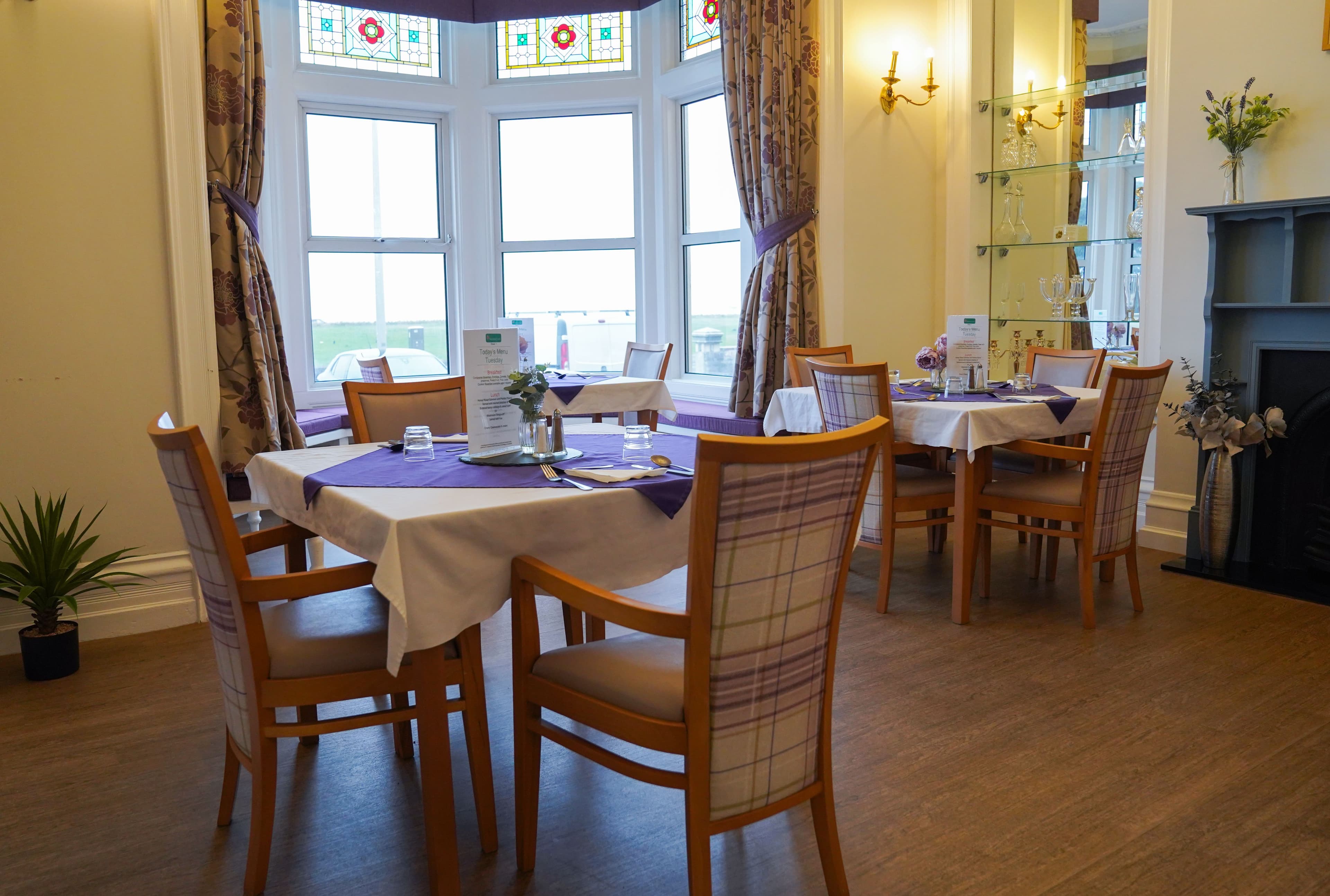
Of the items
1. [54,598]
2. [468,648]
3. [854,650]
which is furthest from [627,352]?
[468,648]

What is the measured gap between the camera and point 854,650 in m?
3.31

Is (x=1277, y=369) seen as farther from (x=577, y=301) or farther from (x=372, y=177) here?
(x=372, y=177)

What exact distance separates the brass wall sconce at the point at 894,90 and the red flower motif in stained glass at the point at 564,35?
2071 mm

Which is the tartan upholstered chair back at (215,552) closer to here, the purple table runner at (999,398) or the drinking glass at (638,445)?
the drinking glass at (638,445)

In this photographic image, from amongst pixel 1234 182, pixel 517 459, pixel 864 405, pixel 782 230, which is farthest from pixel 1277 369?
pixel 517 459

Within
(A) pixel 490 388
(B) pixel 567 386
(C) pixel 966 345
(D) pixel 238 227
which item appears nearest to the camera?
(A) pixel 490 388

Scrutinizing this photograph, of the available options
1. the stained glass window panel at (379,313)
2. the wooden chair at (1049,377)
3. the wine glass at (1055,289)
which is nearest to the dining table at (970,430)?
the wooden chair at (1049,377)

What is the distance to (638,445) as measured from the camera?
2.47m

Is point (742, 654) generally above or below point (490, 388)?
below

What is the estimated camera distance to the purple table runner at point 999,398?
3773mm

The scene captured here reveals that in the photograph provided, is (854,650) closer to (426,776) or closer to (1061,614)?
(1061,614)

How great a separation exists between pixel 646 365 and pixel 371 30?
8.69ft

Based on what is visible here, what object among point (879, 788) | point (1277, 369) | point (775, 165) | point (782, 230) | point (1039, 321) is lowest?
point (879, 788)

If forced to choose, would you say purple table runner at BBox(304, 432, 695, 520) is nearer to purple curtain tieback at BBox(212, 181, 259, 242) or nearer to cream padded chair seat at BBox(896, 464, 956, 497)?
cream padded chair seat at BBox(896, 464, 956, 497)
